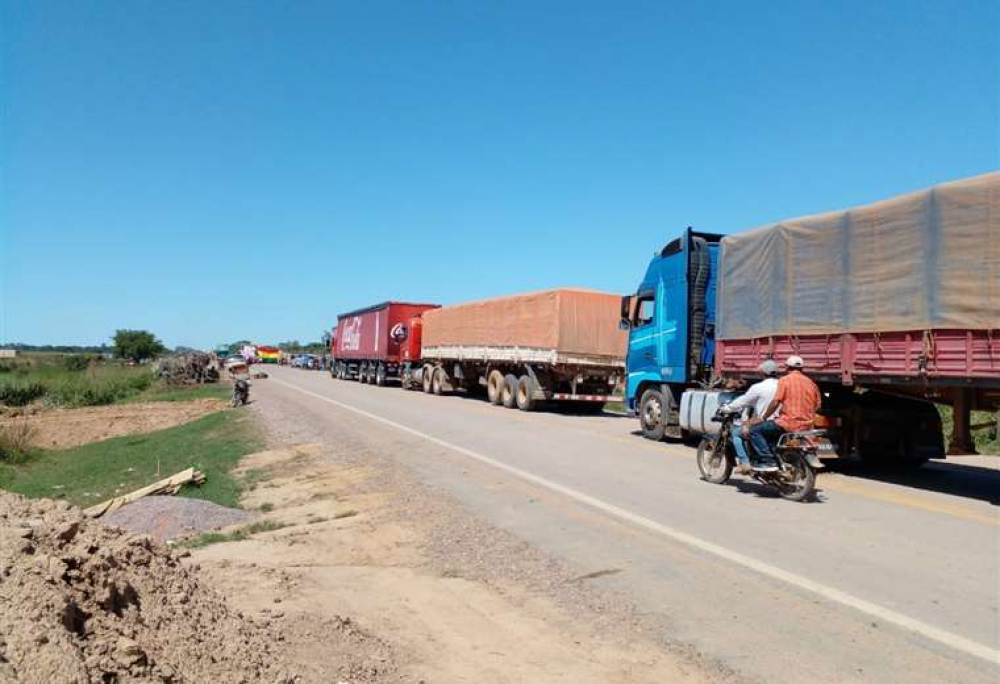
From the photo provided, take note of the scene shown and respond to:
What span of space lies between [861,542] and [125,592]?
5.99 m

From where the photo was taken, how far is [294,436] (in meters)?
15.8

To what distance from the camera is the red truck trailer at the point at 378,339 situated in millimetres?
36969

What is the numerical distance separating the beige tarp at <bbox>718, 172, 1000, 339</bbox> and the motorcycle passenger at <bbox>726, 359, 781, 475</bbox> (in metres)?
1.68

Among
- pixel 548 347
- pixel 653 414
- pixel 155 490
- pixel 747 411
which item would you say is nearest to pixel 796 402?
pixel 747 411

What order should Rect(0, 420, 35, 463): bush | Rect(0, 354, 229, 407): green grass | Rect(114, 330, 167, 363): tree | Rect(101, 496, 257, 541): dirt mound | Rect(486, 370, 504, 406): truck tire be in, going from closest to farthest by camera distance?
Rect(101, 496, 257, 541): dirt mound, Rect(0, 420, 35, 463): bush, Rect(486, 370, 504, 406): truck tire, Rect(0, 354, 229, 407): green grass, Rect(114, 330, 167, 363): tree

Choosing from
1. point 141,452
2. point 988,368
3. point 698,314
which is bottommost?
point 141,452

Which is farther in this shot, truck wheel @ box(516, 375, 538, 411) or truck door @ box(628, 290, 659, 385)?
truck wheel @ box(516, 375, 538, 411)

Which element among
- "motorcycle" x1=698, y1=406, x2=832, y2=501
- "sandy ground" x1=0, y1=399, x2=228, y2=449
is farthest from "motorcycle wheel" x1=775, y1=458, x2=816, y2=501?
"sandy ground" x1=0, y1=399, x2=228, y2=449

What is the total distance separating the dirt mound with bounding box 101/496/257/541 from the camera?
8.00m

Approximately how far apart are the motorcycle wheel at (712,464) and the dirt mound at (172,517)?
→ 5822 millimetres

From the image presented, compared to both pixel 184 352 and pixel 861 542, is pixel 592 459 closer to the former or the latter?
pixel 861 542

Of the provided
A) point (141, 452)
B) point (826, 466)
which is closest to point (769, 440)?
point (826, 466)

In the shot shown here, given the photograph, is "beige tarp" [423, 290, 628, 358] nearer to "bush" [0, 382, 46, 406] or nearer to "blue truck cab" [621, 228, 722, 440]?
"blue truck cab" [621, 228, 722, 440]

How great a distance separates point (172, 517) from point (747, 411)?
7.01m
